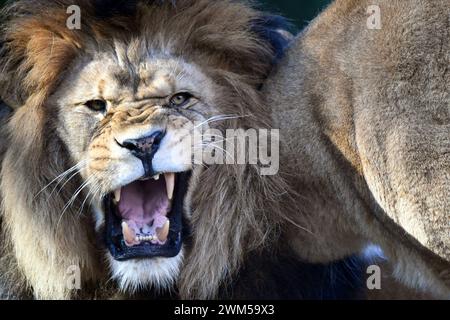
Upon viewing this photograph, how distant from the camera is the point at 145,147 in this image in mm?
3326

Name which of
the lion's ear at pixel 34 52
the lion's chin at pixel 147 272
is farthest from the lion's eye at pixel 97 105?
the lion's chin at pixel 147 272

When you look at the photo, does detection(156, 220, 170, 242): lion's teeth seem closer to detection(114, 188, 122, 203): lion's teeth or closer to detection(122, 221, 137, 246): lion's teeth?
detection(122, 221, 137, 246): lion's teeth

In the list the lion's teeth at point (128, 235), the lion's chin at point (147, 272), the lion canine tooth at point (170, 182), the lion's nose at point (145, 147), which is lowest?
the lion's chin at point (147, 272)

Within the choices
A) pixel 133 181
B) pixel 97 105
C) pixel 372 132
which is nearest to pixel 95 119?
pixel 97 105

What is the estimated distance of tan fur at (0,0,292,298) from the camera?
11.7 ft

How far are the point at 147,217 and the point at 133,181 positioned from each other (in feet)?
0.64

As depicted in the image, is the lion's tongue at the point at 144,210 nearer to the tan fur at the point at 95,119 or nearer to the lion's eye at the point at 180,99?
the tan fur at the point at 95,119

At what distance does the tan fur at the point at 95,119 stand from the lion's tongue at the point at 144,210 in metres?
0.12

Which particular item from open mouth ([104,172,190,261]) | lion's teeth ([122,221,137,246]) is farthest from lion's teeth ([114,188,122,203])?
lion's teeth ([122,221,137,246])

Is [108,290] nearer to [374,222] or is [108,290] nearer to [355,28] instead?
[374,222]

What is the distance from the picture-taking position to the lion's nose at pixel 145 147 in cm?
333

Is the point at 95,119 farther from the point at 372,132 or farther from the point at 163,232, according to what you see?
the point at 372,132

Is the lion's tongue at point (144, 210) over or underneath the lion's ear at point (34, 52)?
underneath
